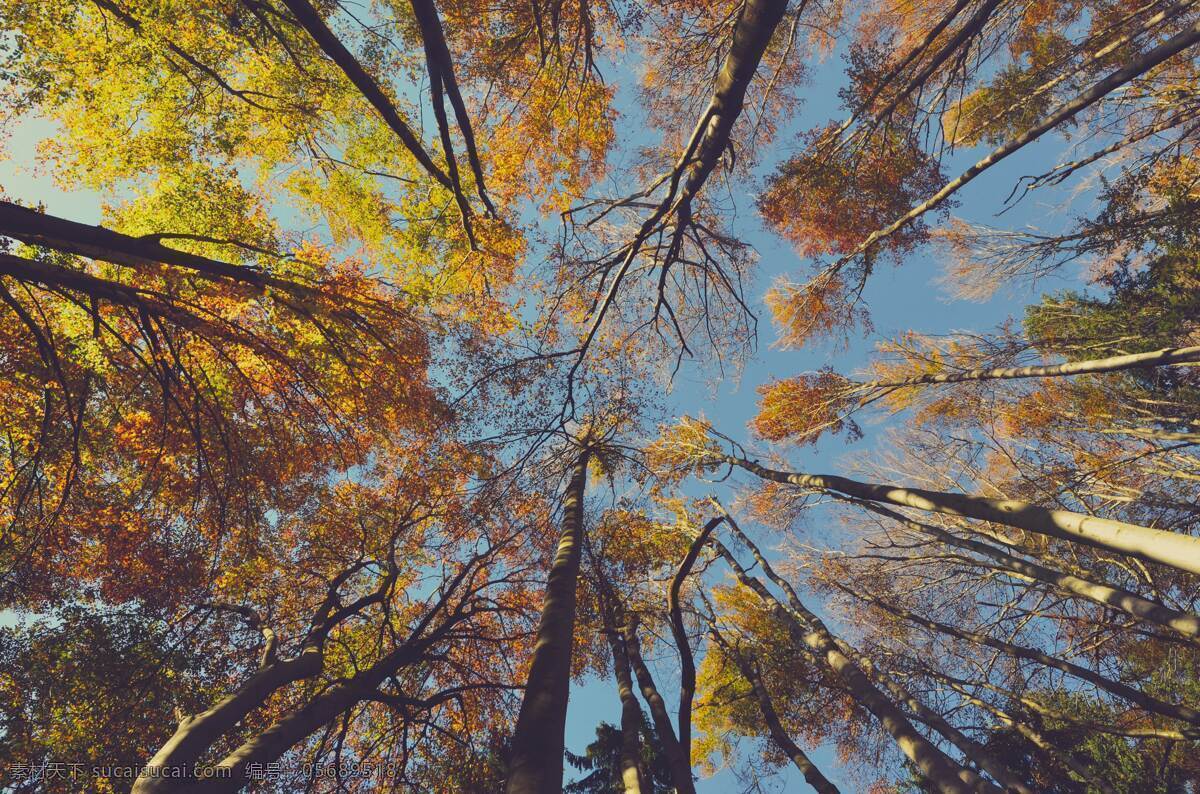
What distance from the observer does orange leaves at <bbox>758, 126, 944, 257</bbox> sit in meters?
6.83

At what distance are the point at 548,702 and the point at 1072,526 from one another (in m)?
3.11

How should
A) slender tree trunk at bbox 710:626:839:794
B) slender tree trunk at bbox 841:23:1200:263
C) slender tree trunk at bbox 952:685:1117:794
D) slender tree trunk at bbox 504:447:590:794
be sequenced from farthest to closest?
1. slender tree trunk at bbox 952:685:1117:794
2. slender tree trunk at bbox 710:626:839:794
3. slender tree trunk at bbox 841:23:1200:263
4. slender tree trunk at bbox 504:447:590:794

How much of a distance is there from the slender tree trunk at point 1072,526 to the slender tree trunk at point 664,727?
92.0 inches

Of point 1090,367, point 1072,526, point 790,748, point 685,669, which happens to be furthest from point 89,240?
point 1090,367

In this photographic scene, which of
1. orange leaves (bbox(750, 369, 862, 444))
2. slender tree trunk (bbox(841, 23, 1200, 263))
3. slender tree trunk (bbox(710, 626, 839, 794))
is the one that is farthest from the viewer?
orange leaves (bbox(750, 369, 862, 444))

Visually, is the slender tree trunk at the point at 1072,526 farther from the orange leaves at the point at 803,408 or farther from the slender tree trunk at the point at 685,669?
the orange leaves at the point at 803,408

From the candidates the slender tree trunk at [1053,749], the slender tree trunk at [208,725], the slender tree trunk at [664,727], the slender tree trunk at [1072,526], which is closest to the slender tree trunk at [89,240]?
the slender tree trunk at [208,725]

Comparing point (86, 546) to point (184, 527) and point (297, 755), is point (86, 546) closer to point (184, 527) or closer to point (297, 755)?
point (184, 527)

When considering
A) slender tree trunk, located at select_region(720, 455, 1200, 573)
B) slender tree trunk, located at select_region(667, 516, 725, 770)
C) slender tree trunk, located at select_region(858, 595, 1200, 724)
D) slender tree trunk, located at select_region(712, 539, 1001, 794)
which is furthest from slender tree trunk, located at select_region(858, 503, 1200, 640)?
slender tree trunk, located at select_region(667, 516, 725, 770)

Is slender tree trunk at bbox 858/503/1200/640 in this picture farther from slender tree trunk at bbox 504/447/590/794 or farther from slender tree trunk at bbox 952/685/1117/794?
slender tree trunk at bbox 952/685/1117/794

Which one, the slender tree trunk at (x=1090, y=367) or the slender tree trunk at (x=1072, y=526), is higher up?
the slender tree trunk at (x=1090, y=367)

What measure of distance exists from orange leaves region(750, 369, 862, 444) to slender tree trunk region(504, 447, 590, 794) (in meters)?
6.81

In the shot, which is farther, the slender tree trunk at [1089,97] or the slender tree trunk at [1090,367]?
the slender tree trunk at [1090,367]

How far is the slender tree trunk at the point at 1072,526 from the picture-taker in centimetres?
208
